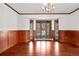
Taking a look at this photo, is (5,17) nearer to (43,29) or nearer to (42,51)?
(42,51)

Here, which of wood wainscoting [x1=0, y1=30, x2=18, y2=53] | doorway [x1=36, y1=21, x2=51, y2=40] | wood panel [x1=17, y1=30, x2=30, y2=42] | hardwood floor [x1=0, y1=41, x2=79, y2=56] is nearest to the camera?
hardwood floor [x1=0, y1=41, x2=79, y2=56]

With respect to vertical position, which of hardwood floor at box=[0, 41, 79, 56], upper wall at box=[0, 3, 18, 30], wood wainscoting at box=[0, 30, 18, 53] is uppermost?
upper wall at box=[0, 3, 18, 30]

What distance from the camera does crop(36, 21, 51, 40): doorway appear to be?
20452mm

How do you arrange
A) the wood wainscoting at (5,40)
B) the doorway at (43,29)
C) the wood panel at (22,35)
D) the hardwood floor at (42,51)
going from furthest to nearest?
the doorway at (43,29), the wood panel at (22,35), the wood wainscoting at (5,40), the hardwood floor at (42,51)

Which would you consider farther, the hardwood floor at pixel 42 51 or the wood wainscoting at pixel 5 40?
the wood wainscoting at pixel 5 40

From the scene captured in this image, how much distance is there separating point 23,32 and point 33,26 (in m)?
2.98

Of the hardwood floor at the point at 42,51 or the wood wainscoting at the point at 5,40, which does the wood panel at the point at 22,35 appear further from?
the hardwood floor at the point at 42,51

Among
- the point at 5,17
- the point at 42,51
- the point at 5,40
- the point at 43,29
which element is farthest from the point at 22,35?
the point at 42,51

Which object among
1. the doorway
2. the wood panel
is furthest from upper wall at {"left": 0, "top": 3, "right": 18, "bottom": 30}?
the doorway

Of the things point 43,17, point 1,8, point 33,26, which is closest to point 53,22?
point 33,26

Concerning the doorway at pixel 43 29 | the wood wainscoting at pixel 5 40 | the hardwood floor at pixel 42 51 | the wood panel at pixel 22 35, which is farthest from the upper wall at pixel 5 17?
the doorway at pixel 43 29

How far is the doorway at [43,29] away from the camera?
2045 centimetres

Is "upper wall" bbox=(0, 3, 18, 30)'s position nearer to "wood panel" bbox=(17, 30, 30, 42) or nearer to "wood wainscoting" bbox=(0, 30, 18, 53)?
"wood wainscoting" bbox=(0, 30, 18, 53)

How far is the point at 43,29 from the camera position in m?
21.1
